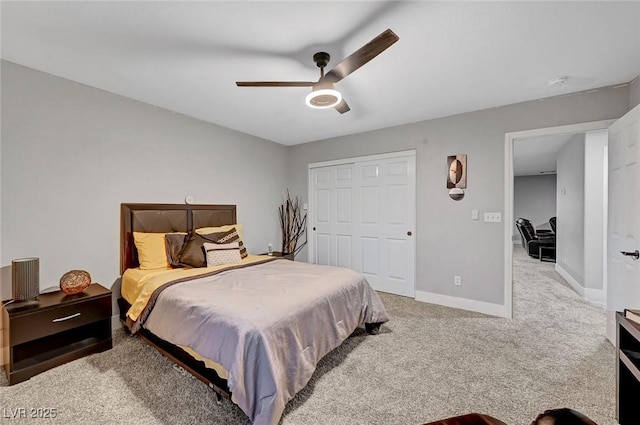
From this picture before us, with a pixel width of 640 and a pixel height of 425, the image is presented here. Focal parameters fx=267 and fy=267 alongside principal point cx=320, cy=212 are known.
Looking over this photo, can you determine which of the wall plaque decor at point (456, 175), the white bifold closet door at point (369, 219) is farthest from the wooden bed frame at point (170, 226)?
the wall plaque decor at point (456, 175)

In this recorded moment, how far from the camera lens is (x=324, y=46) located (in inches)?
79.1

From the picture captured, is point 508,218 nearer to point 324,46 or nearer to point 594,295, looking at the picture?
point 594,295

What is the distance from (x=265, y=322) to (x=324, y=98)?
1696mm

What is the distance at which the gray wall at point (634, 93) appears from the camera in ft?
8.04

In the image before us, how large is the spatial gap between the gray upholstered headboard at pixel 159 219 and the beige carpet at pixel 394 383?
2.79 ft

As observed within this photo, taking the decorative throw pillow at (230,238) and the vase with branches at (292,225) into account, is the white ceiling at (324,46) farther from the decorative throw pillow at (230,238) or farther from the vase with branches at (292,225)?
the vase with branches at (292,225)

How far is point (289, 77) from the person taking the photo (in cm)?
247

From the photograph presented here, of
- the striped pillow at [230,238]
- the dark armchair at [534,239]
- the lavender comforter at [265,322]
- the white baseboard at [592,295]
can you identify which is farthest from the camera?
the dark armchair at [534,239]

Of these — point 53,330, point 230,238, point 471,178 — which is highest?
point 471,178

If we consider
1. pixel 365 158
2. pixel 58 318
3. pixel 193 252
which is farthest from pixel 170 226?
pixel 365 158

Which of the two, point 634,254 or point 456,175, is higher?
point 456,175

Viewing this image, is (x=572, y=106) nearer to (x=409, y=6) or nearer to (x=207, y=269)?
(x=409, y=6)

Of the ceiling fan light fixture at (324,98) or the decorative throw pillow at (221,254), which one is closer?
the ceiling fan light fixture at (324,98)

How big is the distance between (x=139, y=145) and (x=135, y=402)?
254 cm
